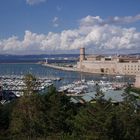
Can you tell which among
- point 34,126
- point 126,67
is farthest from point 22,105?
point 126,67

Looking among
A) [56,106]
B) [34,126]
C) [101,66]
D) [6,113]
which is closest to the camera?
[34,126]

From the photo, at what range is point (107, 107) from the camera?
981 centimetres

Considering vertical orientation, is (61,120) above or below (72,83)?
above

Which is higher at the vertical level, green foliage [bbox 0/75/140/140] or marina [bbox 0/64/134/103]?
green foliage [bbox 0/75/140/140]

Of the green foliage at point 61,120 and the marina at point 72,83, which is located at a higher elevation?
the green foliage at point 61,120

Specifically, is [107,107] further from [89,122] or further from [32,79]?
[32,79]

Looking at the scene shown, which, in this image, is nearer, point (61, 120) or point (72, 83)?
point (61, 120)

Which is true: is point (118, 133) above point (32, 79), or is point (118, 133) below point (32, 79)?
below

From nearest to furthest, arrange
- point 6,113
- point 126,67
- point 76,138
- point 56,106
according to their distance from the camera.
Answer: point 76,138 → point 56,106 → point 6,113 → point 126,67

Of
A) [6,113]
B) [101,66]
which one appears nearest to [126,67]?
[101,66]

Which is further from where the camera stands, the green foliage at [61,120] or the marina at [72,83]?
the marina at [72,83]

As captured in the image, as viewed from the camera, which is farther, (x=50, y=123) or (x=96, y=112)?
(x=50, y=123)

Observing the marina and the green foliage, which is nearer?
the green foliage

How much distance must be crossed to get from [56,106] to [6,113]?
189 cm
